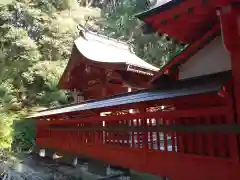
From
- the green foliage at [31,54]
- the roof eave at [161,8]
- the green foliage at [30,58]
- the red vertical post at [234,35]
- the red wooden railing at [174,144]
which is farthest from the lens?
the green foliage at [31,54]

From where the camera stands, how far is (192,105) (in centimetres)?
517

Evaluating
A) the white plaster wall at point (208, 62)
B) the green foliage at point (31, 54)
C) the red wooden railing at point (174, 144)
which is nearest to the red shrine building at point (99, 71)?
the red wooden railing at point (174, 144)

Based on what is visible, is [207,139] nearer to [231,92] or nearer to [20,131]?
[231,92]

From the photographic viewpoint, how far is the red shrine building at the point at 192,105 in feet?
12.8

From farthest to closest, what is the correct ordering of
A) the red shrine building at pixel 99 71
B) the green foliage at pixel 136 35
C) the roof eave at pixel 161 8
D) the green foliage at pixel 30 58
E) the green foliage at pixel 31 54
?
the green foliage at pixel 136 35, the green foliage at pixel 31 54, the green foliage at pixel 30 58, the red shrine building at pixel 99 71, the roof eave at pixel 161 8

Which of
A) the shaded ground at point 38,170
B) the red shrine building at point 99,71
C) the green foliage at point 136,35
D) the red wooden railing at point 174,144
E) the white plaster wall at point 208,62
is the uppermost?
the green foliage at point 136,35

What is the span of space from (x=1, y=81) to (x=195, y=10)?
15.5 m

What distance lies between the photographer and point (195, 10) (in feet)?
12.3

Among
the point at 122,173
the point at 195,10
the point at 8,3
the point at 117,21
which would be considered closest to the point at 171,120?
the point at 195,10

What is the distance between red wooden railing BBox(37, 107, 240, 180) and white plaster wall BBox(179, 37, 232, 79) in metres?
1.05

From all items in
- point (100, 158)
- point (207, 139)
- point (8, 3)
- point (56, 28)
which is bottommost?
point (100, 158)

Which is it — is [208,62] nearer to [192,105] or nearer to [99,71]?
[192,105]

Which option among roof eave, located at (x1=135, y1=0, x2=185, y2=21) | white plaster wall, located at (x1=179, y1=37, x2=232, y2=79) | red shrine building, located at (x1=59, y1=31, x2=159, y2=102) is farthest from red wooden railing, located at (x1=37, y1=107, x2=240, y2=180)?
red shrine building, located at (x1=59, y1=31, x2=159, y2=102)

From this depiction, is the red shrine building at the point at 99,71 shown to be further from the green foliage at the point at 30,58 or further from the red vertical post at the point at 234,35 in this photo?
the green foliage at the point at 30,58
